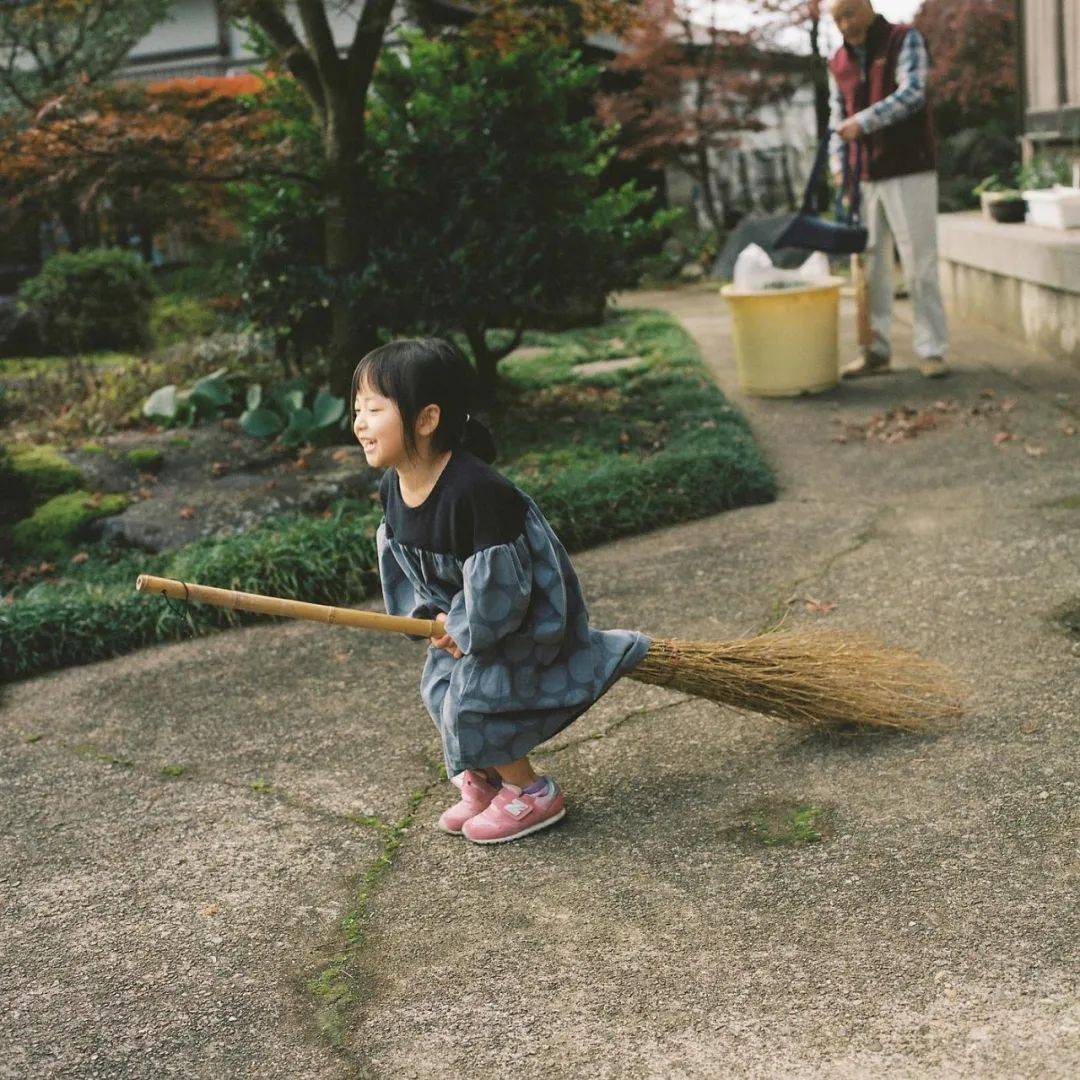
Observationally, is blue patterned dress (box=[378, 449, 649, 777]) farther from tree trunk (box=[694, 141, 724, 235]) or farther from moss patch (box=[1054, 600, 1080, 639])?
tree trunk (box=[694, 141, 724, 235])

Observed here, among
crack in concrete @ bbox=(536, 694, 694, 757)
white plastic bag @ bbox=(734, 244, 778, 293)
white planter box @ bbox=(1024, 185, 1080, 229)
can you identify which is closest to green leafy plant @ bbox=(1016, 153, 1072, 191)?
white planter box @ bbox=(1024, 185, 1080, 229)

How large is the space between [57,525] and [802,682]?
11.1 feet

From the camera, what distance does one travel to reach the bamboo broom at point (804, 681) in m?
3.12

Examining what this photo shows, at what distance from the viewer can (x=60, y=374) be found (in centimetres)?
826

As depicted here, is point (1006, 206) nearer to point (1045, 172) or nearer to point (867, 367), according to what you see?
point (1045, 172)

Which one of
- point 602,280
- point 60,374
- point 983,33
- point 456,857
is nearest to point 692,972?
point 456,857

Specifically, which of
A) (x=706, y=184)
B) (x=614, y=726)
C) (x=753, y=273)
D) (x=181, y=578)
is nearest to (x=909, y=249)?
(x=753, y=273)

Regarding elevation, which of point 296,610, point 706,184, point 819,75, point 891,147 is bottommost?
point 296,610

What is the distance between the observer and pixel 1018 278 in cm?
740

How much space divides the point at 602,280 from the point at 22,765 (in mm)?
4078

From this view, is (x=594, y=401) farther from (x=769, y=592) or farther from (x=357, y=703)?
(x=357, y=703)

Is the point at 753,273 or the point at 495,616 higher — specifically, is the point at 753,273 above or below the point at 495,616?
above

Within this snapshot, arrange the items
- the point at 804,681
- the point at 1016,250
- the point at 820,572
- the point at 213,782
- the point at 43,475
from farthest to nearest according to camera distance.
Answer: the point at 1016,250 < the point at 43,475 < the point at 820,572 < the point at 213,782 < the point at 804,681

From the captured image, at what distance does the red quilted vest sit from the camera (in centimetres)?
651
